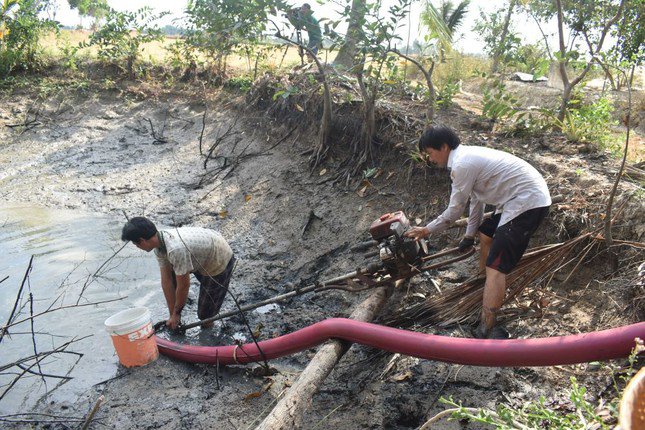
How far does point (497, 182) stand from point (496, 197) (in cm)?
14

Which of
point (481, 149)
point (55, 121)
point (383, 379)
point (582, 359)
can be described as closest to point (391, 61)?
point (481, 149)

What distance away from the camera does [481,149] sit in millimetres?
3934

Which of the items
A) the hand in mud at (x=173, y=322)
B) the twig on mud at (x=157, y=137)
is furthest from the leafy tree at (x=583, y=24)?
the twig on mud at (x=157, y=137)

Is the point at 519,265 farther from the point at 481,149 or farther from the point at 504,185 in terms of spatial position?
the point at 481,149

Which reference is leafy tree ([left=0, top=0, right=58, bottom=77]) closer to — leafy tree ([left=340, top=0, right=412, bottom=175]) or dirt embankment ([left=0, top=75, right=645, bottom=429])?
dirt embankment ([left=0, top=75, right=645, bottom=429])

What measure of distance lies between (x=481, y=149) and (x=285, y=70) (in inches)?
282

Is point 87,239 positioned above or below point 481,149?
below

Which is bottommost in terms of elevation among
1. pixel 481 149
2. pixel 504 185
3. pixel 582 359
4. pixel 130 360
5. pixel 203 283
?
pixel 130 360

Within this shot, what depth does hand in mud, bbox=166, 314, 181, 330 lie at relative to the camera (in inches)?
189

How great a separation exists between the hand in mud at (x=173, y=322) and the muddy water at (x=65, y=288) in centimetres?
58

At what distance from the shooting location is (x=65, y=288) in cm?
600

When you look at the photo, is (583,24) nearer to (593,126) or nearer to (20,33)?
(593,126)

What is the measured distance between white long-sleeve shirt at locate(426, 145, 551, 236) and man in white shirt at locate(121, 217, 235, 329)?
2.20 meters

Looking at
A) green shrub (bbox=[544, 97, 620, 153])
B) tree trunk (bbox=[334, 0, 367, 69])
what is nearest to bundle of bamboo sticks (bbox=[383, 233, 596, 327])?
green shrub (bbox=[544, 97, 620, 153])
